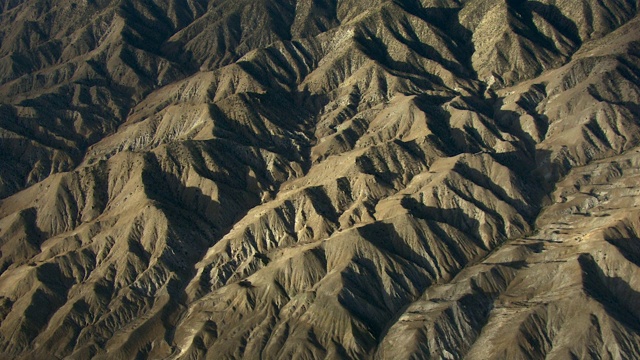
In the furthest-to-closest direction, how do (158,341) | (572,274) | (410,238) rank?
(410,238)
(158,341)
(572,274)

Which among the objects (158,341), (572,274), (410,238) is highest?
(158,341)

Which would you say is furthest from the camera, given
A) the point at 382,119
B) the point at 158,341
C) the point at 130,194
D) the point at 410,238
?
the point at 382,119

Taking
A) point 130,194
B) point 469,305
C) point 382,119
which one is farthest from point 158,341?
point 382,119

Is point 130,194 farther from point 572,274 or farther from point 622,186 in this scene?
point 622,186

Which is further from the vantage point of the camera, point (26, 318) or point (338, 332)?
point (26, 318)

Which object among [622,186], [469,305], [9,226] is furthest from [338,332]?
[9,226]

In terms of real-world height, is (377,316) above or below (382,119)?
below
